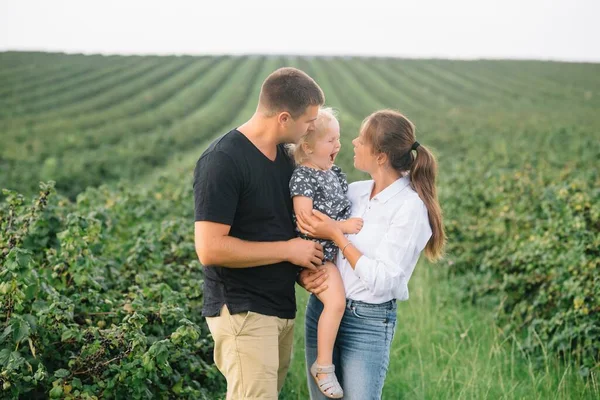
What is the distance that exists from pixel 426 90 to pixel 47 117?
27937 mm

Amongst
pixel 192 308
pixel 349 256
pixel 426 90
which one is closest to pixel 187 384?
pixel 192 308

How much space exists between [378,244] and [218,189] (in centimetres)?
80

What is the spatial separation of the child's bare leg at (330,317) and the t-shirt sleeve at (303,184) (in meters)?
0.43

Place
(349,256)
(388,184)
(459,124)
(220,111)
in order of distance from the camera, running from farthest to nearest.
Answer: (220,111) → (459,124) → (388,184) → (349,256)

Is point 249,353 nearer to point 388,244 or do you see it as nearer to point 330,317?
point 330,317

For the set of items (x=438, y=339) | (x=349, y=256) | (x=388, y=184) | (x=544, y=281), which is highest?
(x=388, y=184)

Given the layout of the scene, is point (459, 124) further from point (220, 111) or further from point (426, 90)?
point (426, 90)

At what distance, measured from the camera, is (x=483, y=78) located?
53.0 metres

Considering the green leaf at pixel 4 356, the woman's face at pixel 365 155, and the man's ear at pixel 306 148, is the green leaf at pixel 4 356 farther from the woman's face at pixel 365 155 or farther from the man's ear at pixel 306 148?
the woman's face at pixel 365 155

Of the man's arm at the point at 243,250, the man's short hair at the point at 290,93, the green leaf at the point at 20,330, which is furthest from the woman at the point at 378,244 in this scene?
the green leaf at the point at 20,330

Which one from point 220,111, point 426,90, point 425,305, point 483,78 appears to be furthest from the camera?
point 483,78

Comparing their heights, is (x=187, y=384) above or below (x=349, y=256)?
below

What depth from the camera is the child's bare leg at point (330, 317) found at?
2.99m

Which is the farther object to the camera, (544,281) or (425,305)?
(425,305)
